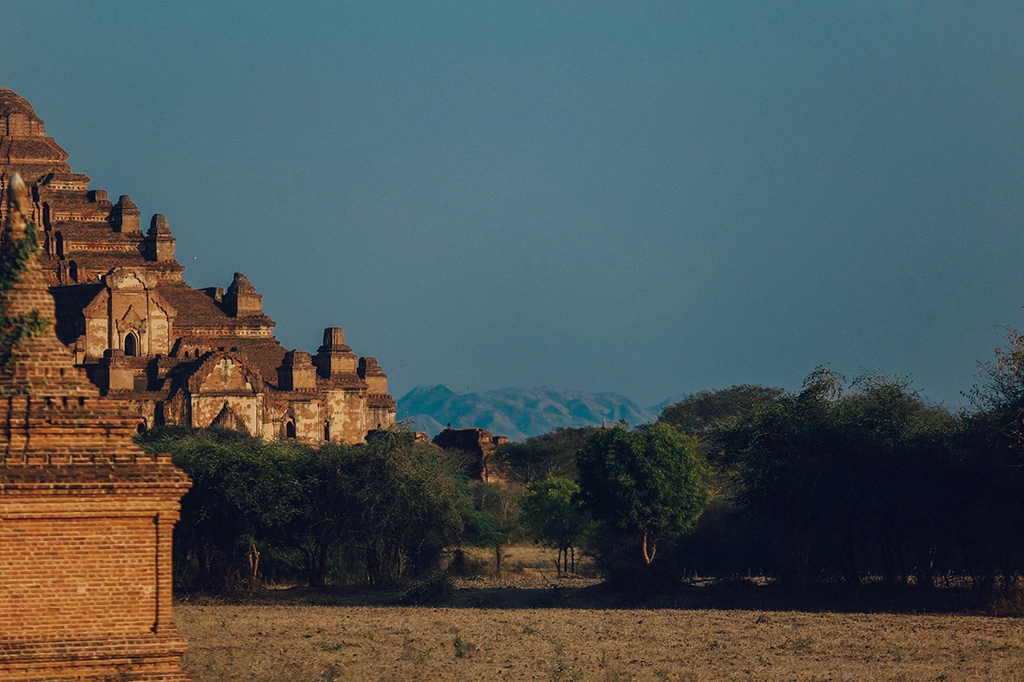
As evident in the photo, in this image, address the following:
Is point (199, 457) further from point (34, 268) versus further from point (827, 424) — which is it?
point (34, 268)

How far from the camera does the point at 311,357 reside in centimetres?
8288

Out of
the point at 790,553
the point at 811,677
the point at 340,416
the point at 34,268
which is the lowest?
the point at 811,677

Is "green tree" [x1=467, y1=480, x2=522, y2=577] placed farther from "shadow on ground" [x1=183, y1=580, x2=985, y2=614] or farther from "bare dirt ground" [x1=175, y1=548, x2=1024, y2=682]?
"bare dirt ground" [x1=175, y1=548, x2=1024, y2=682]

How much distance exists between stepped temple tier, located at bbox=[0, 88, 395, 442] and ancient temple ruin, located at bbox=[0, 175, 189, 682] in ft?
170

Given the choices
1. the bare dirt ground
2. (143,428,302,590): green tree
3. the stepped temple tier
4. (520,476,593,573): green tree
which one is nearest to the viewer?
the bare dirt ground

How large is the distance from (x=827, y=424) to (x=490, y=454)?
5348 cm

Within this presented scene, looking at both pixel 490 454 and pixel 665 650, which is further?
pixel 490 454

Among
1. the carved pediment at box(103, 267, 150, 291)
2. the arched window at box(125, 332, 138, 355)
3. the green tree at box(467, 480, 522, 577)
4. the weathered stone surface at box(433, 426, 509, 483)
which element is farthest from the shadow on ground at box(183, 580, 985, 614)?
the weathered stone surface at box(433, 426, 509, 483)

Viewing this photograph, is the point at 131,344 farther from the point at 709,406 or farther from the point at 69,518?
the point at 69,518

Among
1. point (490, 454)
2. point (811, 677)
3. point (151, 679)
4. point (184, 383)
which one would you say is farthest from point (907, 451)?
point (490, 454)

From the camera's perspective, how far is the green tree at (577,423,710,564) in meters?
48.2

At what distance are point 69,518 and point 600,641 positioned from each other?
14.4 metres

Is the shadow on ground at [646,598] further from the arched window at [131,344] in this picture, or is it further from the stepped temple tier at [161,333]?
the arched window at [131,344]

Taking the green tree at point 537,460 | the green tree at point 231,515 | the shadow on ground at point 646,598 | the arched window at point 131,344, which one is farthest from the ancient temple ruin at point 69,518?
the green tree at point 537,460
